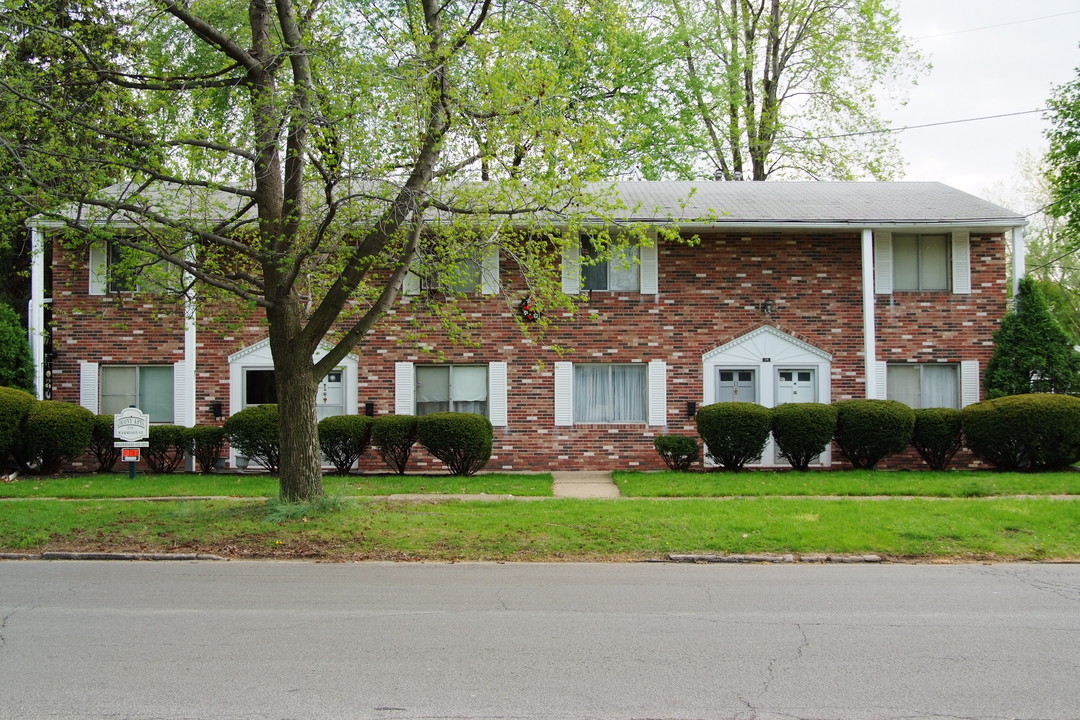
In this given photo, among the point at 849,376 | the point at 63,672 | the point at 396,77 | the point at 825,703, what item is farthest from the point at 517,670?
the point at 849,376

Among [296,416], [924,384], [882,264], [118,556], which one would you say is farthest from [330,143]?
[924,384]

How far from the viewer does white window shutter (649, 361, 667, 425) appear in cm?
1833

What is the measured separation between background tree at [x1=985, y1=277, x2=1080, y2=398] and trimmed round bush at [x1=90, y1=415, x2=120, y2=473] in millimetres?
17342

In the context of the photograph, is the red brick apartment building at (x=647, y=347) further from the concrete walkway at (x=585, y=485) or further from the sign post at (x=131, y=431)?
the sign post at (x=131, y=431)

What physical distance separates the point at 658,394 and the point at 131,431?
994 centimetres

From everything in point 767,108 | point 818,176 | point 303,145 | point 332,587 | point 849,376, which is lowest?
point 332,587

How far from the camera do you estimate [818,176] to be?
3150cm

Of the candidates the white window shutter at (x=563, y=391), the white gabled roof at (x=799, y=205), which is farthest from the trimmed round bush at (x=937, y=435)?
the white window shutter at (x=563, y=391)

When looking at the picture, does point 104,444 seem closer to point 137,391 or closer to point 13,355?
point 137,391

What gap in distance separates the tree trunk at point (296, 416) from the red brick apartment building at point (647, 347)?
6.31 meters

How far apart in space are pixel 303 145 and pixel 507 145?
2457 millimetres

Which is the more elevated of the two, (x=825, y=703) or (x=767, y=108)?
(x=767, y=108)

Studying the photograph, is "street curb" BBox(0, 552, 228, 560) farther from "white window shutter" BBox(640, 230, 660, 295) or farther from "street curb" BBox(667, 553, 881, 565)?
"white window shutter" BBox(640, 230, 660, 295)

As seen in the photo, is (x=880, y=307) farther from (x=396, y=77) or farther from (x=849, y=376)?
(x=396, y=77)
